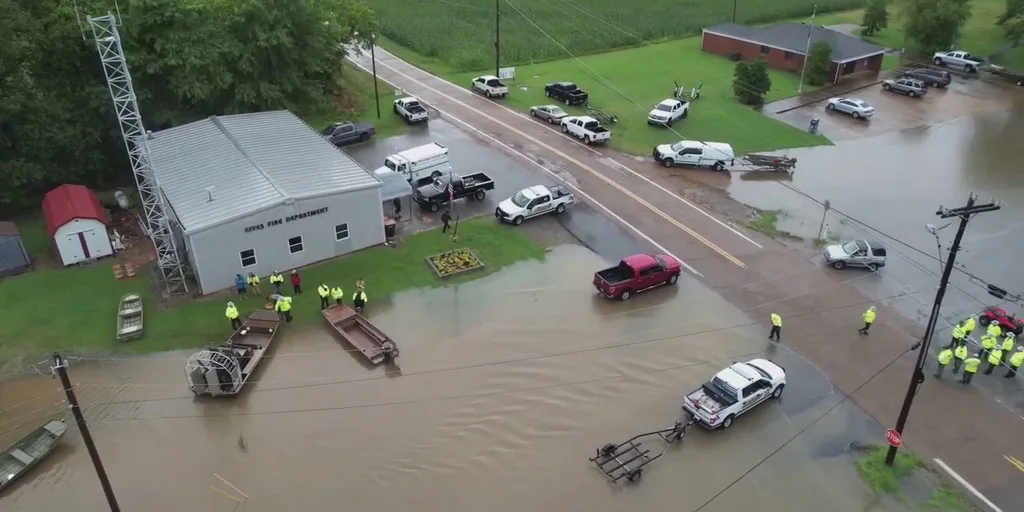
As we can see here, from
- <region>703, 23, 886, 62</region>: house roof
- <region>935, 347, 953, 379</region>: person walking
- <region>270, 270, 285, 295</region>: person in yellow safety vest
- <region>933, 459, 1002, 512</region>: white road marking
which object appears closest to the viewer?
<region>933, 459, 1002, 512</region>: white road marking

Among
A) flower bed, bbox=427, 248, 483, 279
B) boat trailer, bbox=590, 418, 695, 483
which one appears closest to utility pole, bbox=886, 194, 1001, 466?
boat trailer, bbox=590, 418, 695, 483

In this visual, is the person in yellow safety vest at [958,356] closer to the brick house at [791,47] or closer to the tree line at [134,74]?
the tree line at [134,74]

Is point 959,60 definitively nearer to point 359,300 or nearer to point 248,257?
point 359,300

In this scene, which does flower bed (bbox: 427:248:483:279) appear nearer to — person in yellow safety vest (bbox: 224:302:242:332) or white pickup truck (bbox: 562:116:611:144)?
person in yellow safety vest (bbox: 224:302:242:332)

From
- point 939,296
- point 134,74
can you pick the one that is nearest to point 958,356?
point 939,296

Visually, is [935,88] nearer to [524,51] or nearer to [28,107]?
[524,51]

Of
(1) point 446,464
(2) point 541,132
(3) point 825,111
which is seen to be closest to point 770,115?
(3) point 825,111

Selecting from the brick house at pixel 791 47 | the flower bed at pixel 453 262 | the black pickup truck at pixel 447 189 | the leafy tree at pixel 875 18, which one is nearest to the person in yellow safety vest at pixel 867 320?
the flower bed at pixel 453 262
